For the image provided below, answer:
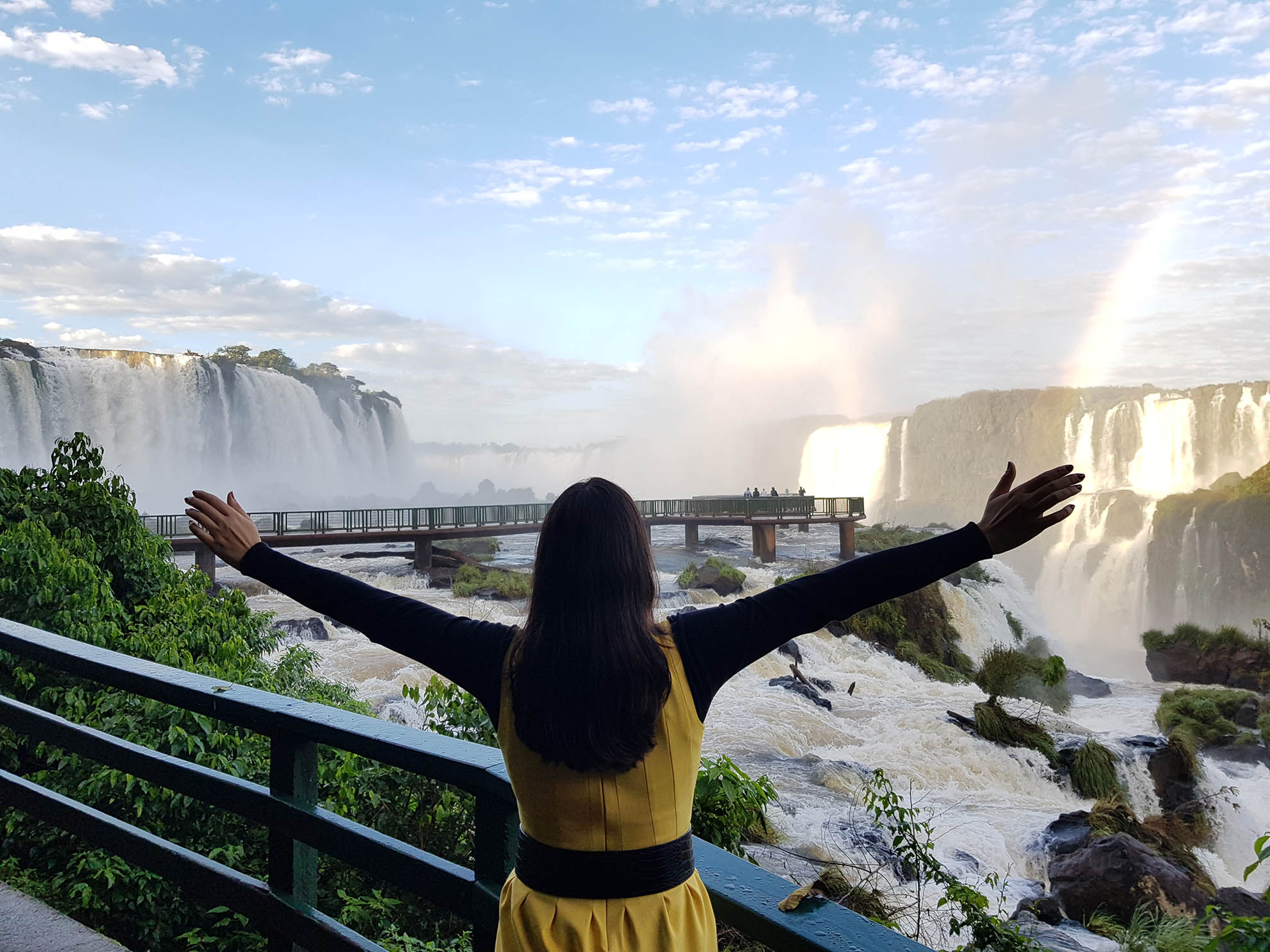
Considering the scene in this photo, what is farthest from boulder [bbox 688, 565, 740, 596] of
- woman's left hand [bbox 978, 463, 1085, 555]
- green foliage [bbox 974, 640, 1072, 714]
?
woman's left hand [bbox 978, 463, 1085, 555]

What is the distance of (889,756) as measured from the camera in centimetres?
1290

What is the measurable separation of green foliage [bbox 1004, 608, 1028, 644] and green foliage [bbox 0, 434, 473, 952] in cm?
2252

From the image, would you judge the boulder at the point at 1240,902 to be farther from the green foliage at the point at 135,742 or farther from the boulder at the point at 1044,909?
the green foliage at the point at 135,742

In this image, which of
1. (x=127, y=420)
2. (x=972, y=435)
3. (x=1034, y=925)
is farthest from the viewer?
(x=972, y=435)

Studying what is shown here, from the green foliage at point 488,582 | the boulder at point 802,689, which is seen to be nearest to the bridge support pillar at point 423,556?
the green foliage at point 488,582

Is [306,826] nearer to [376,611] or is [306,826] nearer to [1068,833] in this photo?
[376,611]

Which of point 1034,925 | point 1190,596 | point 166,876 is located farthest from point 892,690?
point 1190,596

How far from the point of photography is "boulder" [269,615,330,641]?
52.2ft

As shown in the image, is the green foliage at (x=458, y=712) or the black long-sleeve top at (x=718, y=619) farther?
the green foliage at (x=458, y=712)

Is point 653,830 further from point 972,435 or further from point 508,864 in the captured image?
point 972,435

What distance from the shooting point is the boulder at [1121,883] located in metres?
8.05

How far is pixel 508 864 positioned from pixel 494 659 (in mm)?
311

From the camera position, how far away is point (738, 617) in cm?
104

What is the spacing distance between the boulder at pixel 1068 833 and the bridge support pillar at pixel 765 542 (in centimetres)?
1671
